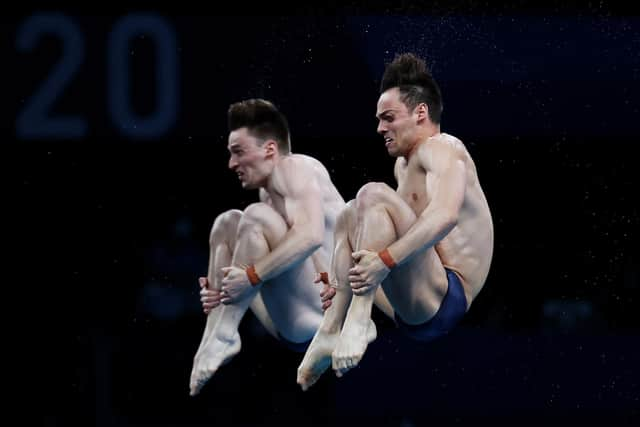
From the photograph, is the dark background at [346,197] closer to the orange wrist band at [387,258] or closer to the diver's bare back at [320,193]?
the diver's bare back at [320,193]

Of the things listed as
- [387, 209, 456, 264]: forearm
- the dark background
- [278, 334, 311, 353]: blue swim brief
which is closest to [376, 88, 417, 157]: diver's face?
[387, 209, 456, 264]: forearm

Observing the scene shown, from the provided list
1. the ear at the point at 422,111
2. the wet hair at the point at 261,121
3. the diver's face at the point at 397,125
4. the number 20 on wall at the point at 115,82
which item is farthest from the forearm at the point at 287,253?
the number 20 on wall at the point at 115,82

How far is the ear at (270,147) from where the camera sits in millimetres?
4586

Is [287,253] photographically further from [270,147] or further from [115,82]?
[115,82]

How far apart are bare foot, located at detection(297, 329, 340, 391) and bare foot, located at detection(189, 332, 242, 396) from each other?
22.4 inches

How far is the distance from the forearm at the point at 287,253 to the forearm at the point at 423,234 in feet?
2.39

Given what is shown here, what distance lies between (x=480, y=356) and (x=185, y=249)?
4.84ft

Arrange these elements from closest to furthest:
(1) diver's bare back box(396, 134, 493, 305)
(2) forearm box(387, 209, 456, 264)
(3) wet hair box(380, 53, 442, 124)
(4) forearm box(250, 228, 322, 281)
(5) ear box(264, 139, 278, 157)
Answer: (2) forearm box(387, 209, 456, 264) < (1) diver's bare back box(396, 134, 493, 305) < (3) wet hair box(380, 53, 442, 124) < (4) forearm box(250, 228, 322, 281) < (5) ear box(264, 139, 278, 157)

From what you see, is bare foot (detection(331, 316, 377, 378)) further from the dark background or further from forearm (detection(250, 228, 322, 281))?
the dark background

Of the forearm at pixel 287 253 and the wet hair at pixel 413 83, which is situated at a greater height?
the wet hair at pixel 413 83

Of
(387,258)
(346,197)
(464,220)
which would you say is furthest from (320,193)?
(346,197)

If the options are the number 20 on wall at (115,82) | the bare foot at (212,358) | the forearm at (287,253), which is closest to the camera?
the forearm at (287,253)

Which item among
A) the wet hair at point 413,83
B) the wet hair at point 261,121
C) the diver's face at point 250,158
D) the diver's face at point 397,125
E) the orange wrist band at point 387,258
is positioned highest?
the wet hair at point 413,83

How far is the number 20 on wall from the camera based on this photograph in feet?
19.4
